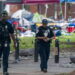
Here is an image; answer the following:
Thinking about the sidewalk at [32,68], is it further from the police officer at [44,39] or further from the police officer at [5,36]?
the police officer at [5,36]

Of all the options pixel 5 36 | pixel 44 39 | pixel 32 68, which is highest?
pixel 5 36

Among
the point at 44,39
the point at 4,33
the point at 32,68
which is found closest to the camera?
the point at 4,33

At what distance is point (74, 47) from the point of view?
26484mm

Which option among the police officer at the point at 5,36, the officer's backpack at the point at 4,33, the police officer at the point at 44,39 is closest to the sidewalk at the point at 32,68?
the police officer at the point at 44,39

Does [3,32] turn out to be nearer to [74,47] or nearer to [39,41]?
[39,41]

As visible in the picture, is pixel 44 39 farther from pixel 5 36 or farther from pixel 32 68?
pixel 32 68

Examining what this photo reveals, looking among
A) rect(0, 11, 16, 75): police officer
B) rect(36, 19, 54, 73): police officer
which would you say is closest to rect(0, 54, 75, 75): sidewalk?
rect(36, 19, 54, 73): police officer

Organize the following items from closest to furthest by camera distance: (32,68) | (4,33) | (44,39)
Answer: (4,33)
(44,39)
(32,68)

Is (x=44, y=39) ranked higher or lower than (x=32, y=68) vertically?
higher

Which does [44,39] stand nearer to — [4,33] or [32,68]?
[4,33]

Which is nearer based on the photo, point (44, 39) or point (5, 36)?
point (5, 36)

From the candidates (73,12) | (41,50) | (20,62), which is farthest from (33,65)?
(73,12)

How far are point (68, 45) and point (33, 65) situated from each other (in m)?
8.97

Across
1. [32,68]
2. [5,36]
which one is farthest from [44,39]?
[32,68]
